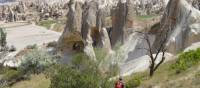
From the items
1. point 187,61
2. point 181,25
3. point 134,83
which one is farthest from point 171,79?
point 181,25

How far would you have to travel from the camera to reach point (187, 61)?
98.4 feet

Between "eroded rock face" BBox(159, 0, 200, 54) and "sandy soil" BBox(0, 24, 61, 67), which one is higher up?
"eroded rock face" BBox(159, 0, 200, 54)

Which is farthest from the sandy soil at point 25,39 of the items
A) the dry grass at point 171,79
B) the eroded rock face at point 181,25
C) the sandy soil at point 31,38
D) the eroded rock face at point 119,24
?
the dry grass at point 171,79

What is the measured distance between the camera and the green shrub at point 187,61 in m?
29.2

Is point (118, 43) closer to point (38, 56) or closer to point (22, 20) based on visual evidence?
point (38, 56)

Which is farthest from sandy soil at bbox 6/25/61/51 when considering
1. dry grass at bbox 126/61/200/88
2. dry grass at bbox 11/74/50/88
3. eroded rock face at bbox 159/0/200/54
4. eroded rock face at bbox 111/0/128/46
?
dry grass at bbox 126/61/200/88

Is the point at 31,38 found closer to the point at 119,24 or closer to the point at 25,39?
the point at 25,39

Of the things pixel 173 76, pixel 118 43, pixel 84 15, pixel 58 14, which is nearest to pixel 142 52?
pixel 118 43

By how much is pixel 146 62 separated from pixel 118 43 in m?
6.13

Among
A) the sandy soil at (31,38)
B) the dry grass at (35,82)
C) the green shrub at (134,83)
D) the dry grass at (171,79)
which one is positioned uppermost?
the dry grass at (171,79)

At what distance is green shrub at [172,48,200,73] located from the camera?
96.0ft

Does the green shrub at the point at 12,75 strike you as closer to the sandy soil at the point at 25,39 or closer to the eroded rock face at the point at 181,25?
the sandy soil at the point at 25,39

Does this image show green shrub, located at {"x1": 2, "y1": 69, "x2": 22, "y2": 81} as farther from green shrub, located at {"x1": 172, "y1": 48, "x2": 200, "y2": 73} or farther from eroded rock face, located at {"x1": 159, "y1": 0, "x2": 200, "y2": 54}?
green shrub, located at {"x1": 172, "y1": 48, "x2": 200, "y2": 73}

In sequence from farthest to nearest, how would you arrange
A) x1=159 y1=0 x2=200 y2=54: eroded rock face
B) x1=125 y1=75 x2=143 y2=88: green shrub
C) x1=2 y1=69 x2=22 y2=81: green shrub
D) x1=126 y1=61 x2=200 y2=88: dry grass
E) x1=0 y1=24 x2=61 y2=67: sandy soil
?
1. x1=0 y1=24 x2=61 y2=67: sandy soil
2. x1=2 y1=69 x2=22 y2=81: green shrub
3. x1=159 y1=0 x2=200 y2=54: eroded rock face
4. x1=125 y1=75 x2=143 y2=88: green shrub
5. x1=126 y1=61 x2=200 y2=88: dry grass
